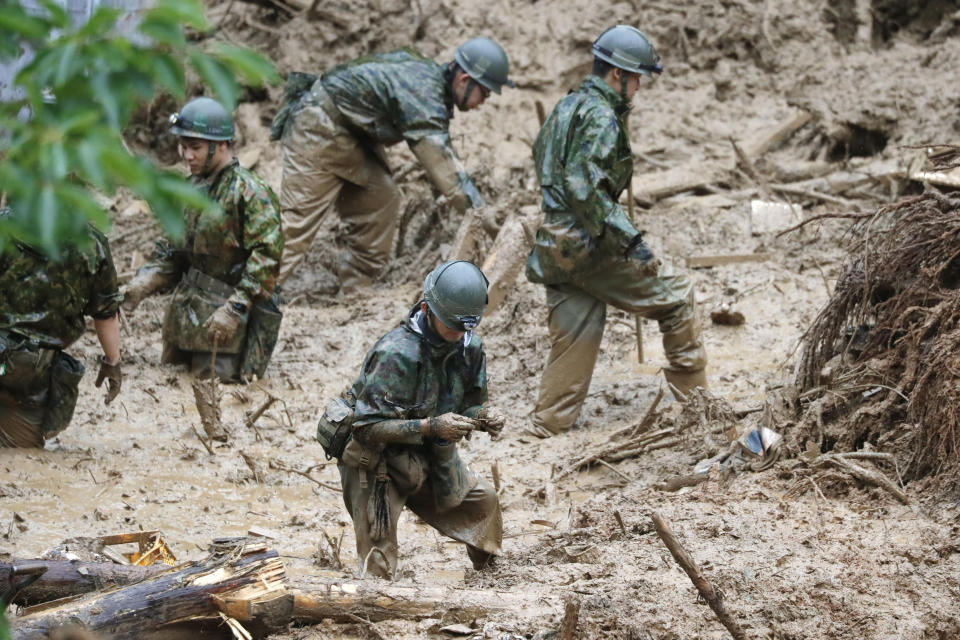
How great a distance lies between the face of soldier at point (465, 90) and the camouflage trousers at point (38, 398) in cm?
→ 349

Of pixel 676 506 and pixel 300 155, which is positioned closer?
pixel 676 506

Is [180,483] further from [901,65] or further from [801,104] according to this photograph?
[901,65]

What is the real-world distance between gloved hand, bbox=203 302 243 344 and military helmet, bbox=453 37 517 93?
8.05 feet

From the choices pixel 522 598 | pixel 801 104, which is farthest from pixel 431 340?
pixel 801 104

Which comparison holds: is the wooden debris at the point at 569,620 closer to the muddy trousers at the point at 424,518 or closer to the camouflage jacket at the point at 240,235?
the muddy trousers at the point at 424,518

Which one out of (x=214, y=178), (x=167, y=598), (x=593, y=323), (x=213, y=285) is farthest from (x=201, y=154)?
(x=167, y=598)

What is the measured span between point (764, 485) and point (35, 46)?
13.2 feet

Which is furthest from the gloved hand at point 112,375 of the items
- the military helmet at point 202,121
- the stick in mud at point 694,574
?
the stick in mud at point 694,574

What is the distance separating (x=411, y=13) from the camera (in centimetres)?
1117

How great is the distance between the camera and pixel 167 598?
3.61 meters

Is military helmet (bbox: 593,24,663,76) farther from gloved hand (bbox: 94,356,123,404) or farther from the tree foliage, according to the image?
the tree foliage

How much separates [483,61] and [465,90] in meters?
0.30

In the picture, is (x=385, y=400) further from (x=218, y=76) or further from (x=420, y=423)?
(x=218, y=76)

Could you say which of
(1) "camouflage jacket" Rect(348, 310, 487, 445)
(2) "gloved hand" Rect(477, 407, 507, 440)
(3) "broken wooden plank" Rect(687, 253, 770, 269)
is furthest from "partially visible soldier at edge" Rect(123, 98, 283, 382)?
(3) "broken wooden plank" Rect(687, 253, 770, 269)
